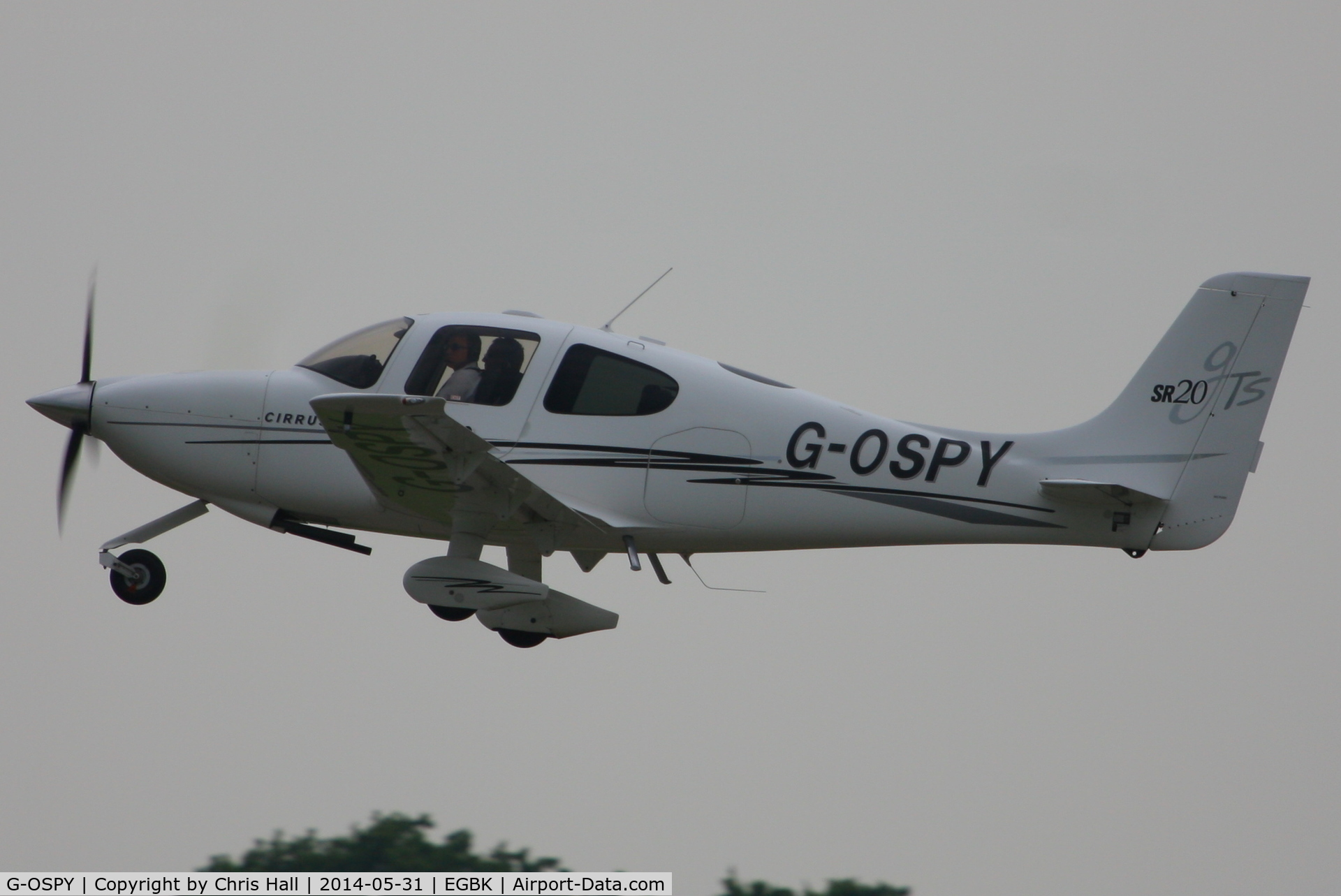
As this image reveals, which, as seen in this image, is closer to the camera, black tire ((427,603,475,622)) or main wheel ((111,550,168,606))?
main wheel ((111,550,168,606))

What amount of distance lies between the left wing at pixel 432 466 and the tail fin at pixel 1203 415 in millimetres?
3759

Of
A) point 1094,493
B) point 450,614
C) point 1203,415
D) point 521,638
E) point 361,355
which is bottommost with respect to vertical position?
point 521,638

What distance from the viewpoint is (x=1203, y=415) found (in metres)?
11.1

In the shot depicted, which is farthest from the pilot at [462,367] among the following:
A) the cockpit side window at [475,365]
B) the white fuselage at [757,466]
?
the white fuselage at [757,466]

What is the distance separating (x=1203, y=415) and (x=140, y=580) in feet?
26.7

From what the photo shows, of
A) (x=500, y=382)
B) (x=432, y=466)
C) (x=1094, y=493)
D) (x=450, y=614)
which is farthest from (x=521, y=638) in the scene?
(x=1094, y=493)

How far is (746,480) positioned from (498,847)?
5.26 meters

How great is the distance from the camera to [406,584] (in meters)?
11.0

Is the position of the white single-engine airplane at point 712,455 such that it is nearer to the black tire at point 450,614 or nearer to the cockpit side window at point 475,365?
the cockpit side window at point 475,365

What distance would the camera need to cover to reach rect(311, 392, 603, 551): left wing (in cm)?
969

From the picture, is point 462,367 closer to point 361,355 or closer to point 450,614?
point 361,355

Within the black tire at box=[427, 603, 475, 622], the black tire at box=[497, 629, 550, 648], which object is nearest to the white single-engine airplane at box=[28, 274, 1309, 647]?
the black tire at box=[497, 629, 550, 648]

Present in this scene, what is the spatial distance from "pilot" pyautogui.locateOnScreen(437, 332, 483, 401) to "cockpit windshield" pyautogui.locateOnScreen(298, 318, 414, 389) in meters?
0.45

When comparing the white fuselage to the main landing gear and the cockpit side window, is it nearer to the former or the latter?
the cockpit side window
